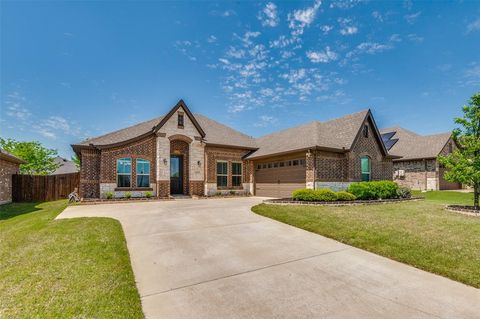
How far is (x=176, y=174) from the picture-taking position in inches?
730

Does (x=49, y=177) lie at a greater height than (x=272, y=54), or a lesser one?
lesser

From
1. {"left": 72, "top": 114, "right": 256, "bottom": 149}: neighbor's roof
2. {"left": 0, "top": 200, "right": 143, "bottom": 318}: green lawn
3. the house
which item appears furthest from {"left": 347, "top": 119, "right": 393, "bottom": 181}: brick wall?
{"left": 0, "top": 200, "right": 143, "bottom": 318}: green lawn

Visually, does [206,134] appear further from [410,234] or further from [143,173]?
[410,234]

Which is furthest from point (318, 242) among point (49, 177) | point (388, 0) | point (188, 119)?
point (49, 177)

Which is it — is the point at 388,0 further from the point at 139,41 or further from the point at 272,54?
the point at 139,41

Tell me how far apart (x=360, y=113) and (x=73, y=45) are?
1867cm

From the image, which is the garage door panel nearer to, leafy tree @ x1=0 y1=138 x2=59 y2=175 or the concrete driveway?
the concrete driveway

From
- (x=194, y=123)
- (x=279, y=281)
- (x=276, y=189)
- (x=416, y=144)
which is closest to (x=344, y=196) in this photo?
(x=276, y=189)

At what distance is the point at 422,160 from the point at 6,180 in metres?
35.8

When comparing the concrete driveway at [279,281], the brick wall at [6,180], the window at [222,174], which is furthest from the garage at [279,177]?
the brick wall at [6,180]

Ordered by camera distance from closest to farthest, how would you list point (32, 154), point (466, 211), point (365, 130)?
1. point (466, 211)
2. point (365, 130)
3. point (32, 154)

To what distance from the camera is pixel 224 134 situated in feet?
70.7

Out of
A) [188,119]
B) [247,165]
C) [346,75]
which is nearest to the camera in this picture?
[346,75]

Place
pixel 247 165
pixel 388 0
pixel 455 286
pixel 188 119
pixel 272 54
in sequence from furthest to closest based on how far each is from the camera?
pixel 247 165 < pixel 188 119 < pixel 272 54 < pixel 388 0 < pixel 455 286
